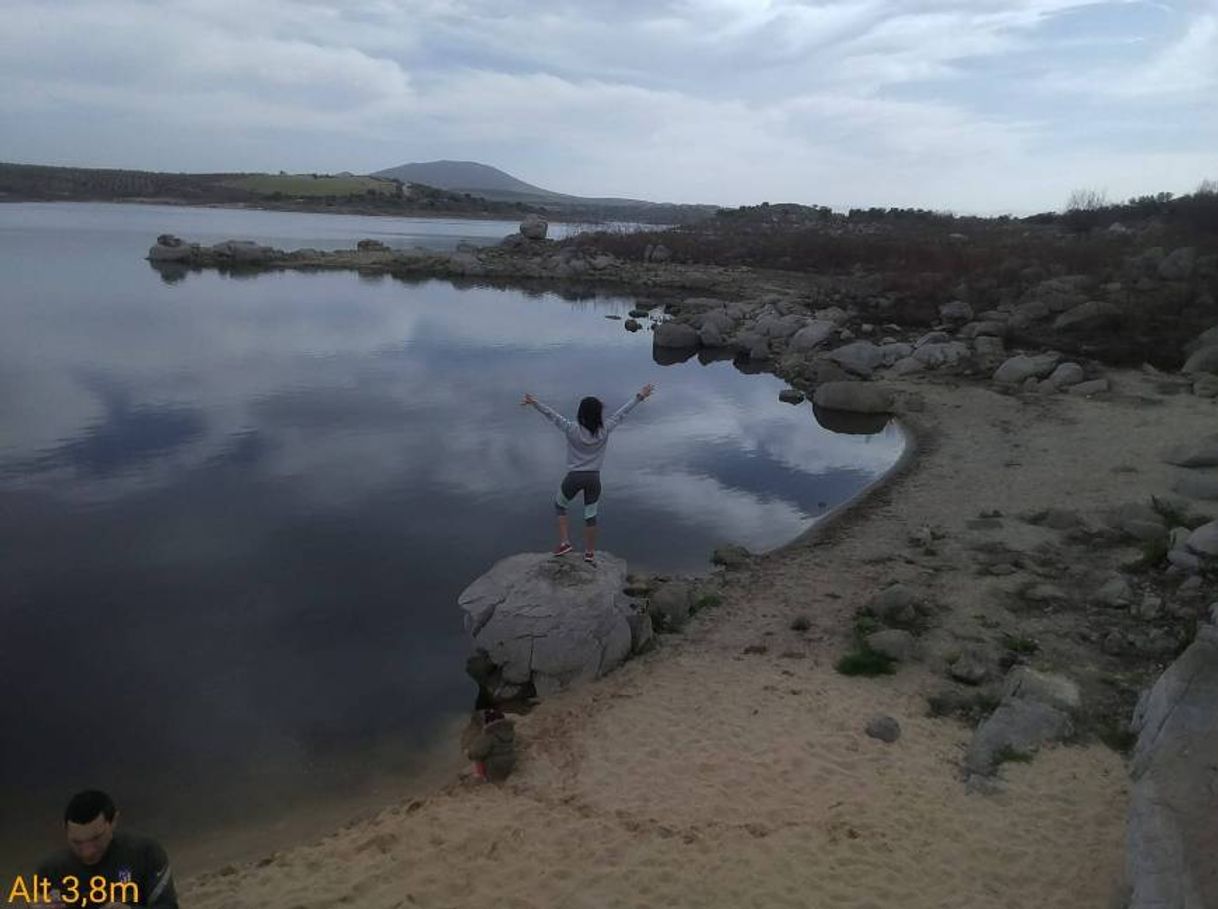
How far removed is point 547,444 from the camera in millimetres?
21141

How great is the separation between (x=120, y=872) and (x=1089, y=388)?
2657cm

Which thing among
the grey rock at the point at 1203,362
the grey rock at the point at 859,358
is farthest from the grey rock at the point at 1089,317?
the grey rock at the point at 859,358

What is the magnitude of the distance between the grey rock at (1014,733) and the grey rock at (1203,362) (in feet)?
72.9

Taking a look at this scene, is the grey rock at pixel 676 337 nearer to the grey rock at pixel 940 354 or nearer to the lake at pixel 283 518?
the lake at pixel 283 518

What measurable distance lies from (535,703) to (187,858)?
154 inches

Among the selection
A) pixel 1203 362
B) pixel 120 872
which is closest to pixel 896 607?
pixel 120 872

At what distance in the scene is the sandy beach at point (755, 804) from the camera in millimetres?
6559

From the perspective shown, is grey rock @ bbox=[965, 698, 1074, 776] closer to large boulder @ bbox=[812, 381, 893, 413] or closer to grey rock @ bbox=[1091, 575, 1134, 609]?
grey rock @ bbox=[1091, 575, 1134, 609]

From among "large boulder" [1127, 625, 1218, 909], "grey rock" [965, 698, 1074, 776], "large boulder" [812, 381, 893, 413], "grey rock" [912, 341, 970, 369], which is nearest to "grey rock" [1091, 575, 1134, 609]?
"grey rock" [965, 698, 1074, 776]

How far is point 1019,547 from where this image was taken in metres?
14.1

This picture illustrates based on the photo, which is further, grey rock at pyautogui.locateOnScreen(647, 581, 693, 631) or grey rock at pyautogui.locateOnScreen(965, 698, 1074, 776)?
grey rock at pyautogui.locateOnScreen(647, 581, 693, 631)

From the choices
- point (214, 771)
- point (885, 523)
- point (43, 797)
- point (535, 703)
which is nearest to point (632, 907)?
point (535, 703)

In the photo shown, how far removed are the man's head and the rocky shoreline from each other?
5.95 meters

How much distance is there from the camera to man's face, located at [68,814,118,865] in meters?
4.27
